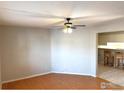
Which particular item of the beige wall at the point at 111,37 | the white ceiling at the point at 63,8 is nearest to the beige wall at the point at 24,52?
the white ceiling at the point at 63,8

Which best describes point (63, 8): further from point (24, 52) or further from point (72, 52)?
point (72, 52)

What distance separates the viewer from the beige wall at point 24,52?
4922 millimetres

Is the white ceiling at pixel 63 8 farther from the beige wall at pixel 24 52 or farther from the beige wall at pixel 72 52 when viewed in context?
the beige wall at pixel 72 52

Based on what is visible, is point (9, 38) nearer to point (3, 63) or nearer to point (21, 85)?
point (3, 63)

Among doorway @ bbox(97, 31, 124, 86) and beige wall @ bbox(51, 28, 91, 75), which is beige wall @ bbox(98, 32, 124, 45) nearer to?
doorway @ bbox(97, 31, 124, 86)

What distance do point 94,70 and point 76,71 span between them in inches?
34.0

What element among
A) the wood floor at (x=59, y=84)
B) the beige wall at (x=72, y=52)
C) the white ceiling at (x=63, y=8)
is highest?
the white ceiling at (x=63, y=8)

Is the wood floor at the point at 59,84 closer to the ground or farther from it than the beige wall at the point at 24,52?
closer to the ground

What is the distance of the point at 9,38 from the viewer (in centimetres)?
497

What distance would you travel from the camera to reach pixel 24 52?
5480 mm

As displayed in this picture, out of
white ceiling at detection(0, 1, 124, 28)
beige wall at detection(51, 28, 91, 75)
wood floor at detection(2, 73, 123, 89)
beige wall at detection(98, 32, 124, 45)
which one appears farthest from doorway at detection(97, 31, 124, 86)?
white ceiling at detection(0, 1, 124, 28)

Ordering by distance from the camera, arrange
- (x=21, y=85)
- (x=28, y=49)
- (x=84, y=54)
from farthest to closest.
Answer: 1. (x=84, y=54)
2. (x=28, y=49)
3. (x=21, y=85)

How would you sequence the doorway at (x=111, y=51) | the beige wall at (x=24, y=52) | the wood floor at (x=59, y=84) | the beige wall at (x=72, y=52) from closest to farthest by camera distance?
the wood floor at (x=59, y=84) → the beige wall at (x=24, y=52) → the beige wall at (x=72, y=52) → the doorway at (x=111, y=51)

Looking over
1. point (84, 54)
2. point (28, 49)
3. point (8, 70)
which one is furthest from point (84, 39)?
point (8, 70)
